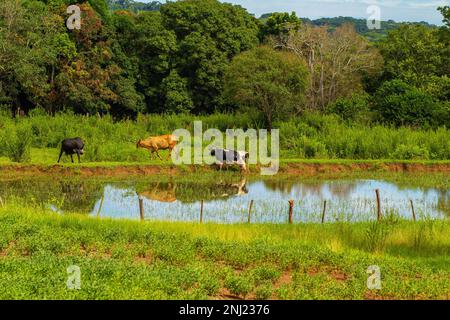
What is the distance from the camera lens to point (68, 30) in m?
38.5

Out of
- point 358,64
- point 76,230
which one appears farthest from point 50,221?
point 358,64

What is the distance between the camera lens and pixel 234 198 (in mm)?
21000

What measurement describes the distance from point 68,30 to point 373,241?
28367mm

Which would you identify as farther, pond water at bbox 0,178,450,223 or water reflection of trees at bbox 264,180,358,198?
water reflection of trees at bbox 264,180,358,198

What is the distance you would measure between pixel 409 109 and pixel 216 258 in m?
24.0

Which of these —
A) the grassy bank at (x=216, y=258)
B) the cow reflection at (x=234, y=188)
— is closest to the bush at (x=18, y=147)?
the cow reflection at (x=234, y=188)

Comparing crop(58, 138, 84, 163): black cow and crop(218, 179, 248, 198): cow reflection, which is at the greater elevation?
crop(58, 138, 84, 163): black cow

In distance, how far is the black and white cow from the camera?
1032 inches

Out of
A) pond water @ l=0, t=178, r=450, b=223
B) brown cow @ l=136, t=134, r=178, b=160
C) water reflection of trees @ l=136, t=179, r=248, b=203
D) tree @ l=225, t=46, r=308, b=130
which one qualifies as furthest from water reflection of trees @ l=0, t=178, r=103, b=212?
tree @ l=225, t=46, r=308, b=130

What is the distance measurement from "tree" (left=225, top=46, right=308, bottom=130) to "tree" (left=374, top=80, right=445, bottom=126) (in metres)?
4.29

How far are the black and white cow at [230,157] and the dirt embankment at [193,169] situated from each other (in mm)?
406

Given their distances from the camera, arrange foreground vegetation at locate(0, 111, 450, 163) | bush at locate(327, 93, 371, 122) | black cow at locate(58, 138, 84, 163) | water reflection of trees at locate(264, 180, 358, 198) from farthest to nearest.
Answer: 1. bush at locate(327, 93, 371, 122)
2. foreground vegetation at locate(0, 111, 450, 163)
3. black cow at locate(58, 138, 84, 163)
4. water reflection of trees at locate(264, 180, 358, 198)

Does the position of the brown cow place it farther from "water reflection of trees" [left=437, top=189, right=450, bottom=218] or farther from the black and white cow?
"water reflection of trees" [left=437, top=189, right=450, bottom=218]

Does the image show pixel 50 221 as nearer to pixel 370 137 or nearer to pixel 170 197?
pixel 170 197
